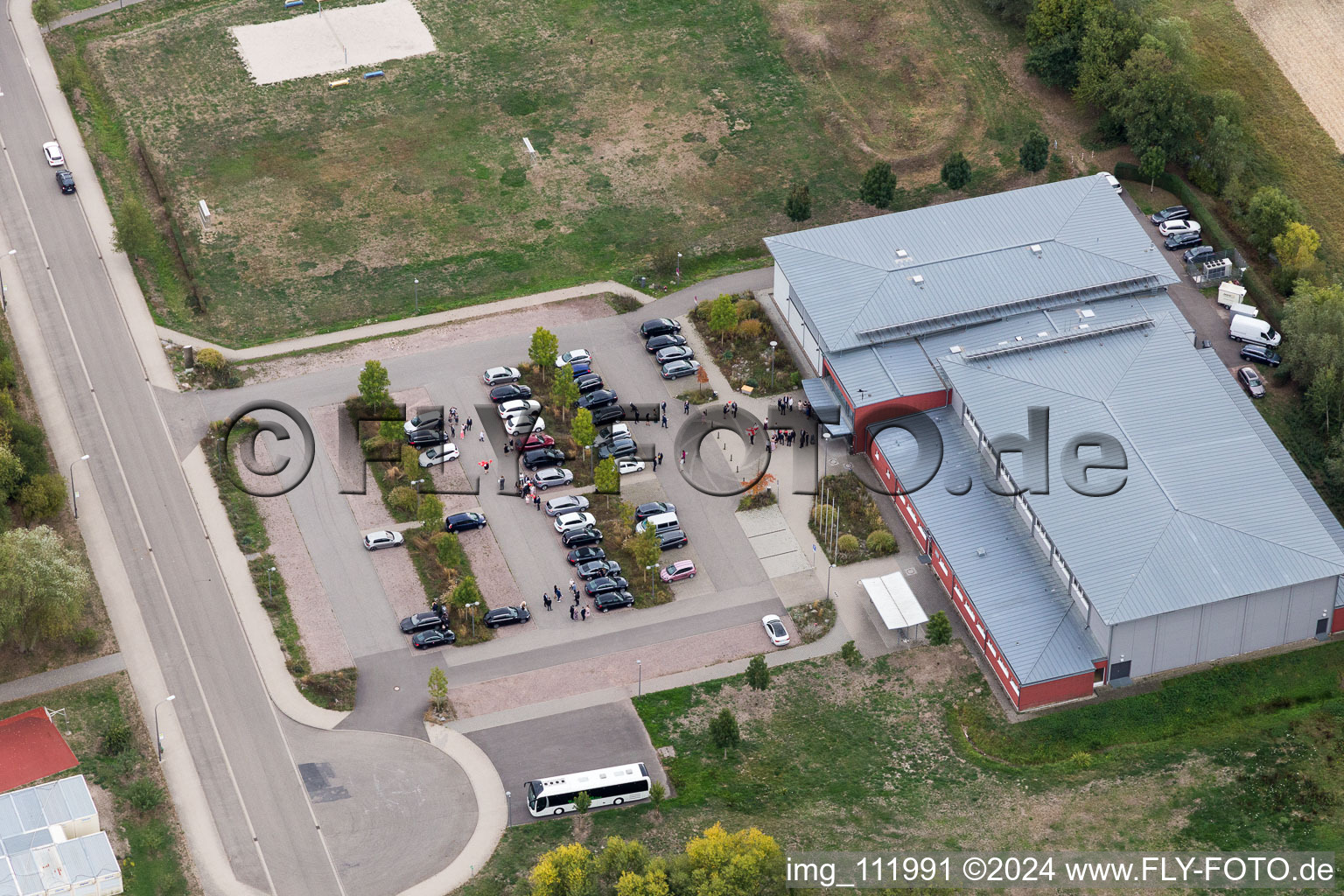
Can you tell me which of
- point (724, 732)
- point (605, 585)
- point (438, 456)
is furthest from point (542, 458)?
point (724, 732)

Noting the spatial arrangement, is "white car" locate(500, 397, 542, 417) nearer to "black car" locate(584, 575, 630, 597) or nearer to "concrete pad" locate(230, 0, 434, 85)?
"black car" locate(584, 575, 630, 597)

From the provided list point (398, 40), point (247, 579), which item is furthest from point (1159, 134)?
point (247, 579)

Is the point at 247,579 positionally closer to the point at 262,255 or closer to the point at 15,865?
the point at 15,865

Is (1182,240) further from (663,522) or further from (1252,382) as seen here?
(663,522)

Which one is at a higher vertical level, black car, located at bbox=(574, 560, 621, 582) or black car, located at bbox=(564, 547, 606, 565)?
black car, located at bbox=(564, 547, 606, 565)

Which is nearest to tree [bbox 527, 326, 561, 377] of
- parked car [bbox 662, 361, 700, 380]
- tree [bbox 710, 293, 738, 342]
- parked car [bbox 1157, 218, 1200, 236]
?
parked car [bbox 662, 361, 700, 380]
